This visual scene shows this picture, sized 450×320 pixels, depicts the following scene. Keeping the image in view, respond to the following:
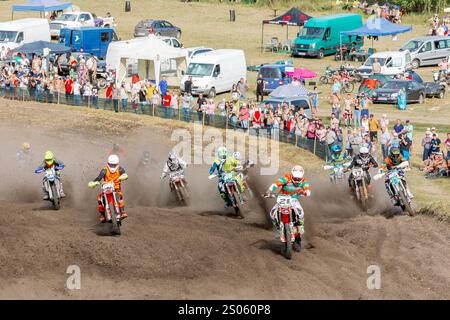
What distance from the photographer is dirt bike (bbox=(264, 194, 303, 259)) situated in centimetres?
1753

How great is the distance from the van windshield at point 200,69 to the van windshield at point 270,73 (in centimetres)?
248

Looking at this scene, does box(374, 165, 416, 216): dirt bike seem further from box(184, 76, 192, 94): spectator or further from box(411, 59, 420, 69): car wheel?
box(411, 59, 420, 69): car wheel

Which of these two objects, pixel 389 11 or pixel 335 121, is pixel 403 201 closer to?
pixel 335 121

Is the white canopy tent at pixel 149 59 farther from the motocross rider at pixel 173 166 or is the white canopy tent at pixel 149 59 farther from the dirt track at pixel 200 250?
the motocross rider at pixel 173 166

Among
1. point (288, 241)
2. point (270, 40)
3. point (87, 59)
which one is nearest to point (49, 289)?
point (288, 241)

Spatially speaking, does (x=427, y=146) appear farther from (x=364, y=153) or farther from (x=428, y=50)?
(x=428, y=50)

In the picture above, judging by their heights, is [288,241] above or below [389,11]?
below

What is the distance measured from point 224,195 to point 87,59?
2582 centimetres

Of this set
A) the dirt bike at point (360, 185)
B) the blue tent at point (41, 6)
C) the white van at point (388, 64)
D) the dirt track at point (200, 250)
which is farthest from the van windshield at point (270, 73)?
the blue tent at point (41, 6)

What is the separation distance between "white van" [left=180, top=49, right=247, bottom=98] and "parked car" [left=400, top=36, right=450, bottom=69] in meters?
12.3

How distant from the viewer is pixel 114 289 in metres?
15.3

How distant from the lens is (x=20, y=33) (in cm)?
4975

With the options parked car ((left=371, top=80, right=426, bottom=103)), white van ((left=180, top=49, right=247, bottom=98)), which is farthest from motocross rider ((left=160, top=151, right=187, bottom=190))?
parked car ((left=371, top=80, right=426, bottom=103))

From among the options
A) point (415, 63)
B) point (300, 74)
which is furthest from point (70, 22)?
point (415, 63)
